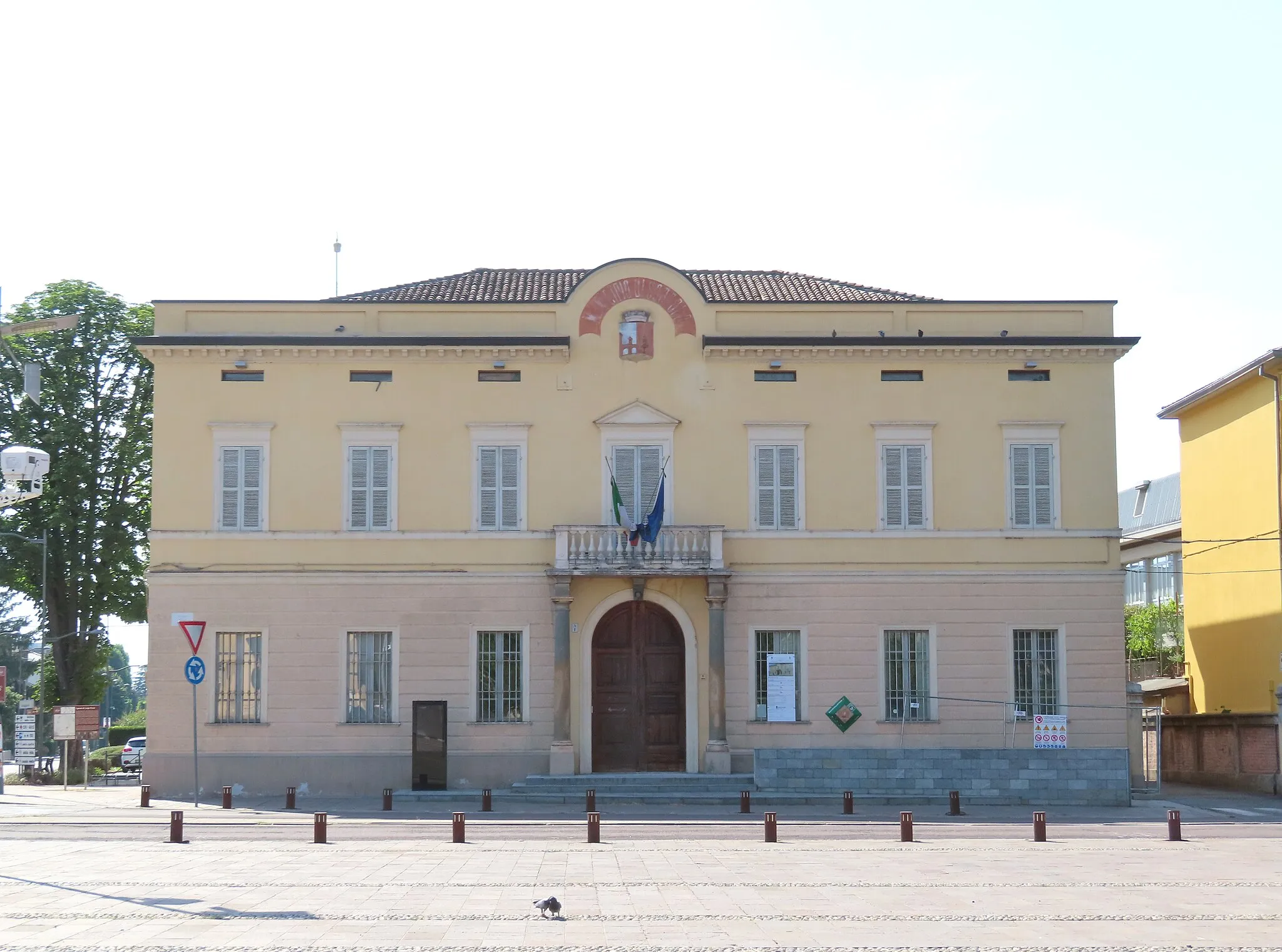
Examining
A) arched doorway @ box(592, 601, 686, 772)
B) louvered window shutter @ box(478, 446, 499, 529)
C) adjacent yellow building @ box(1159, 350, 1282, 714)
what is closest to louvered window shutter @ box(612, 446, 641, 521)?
arched doorway @ box(592, 601, 686, 772)

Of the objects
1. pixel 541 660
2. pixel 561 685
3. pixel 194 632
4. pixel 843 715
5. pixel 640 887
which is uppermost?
pixel 194 632

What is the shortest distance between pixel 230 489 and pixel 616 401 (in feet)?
27.7

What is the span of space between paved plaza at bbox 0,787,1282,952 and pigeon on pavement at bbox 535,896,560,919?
0.42ft

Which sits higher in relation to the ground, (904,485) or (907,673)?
(904,485)

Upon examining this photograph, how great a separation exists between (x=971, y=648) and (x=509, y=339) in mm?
11825

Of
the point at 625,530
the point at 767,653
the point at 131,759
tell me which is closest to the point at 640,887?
the point at 625,530

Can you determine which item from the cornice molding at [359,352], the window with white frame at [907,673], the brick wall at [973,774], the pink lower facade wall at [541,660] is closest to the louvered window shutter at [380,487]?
the pink lower facade wall at [541,660]

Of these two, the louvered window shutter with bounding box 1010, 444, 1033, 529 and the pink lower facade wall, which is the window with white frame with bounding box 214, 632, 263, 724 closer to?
the pink lower facade wall

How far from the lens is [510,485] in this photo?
32375 mm

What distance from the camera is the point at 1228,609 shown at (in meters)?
38.6

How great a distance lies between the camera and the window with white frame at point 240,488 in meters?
32.1

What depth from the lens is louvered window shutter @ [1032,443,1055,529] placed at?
32594mm

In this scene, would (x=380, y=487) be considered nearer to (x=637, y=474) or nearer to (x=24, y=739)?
(x=637, y=474)

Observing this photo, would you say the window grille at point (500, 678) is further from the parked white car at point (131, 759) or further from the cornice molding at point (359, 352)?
the parked white car at point (131, 759)
